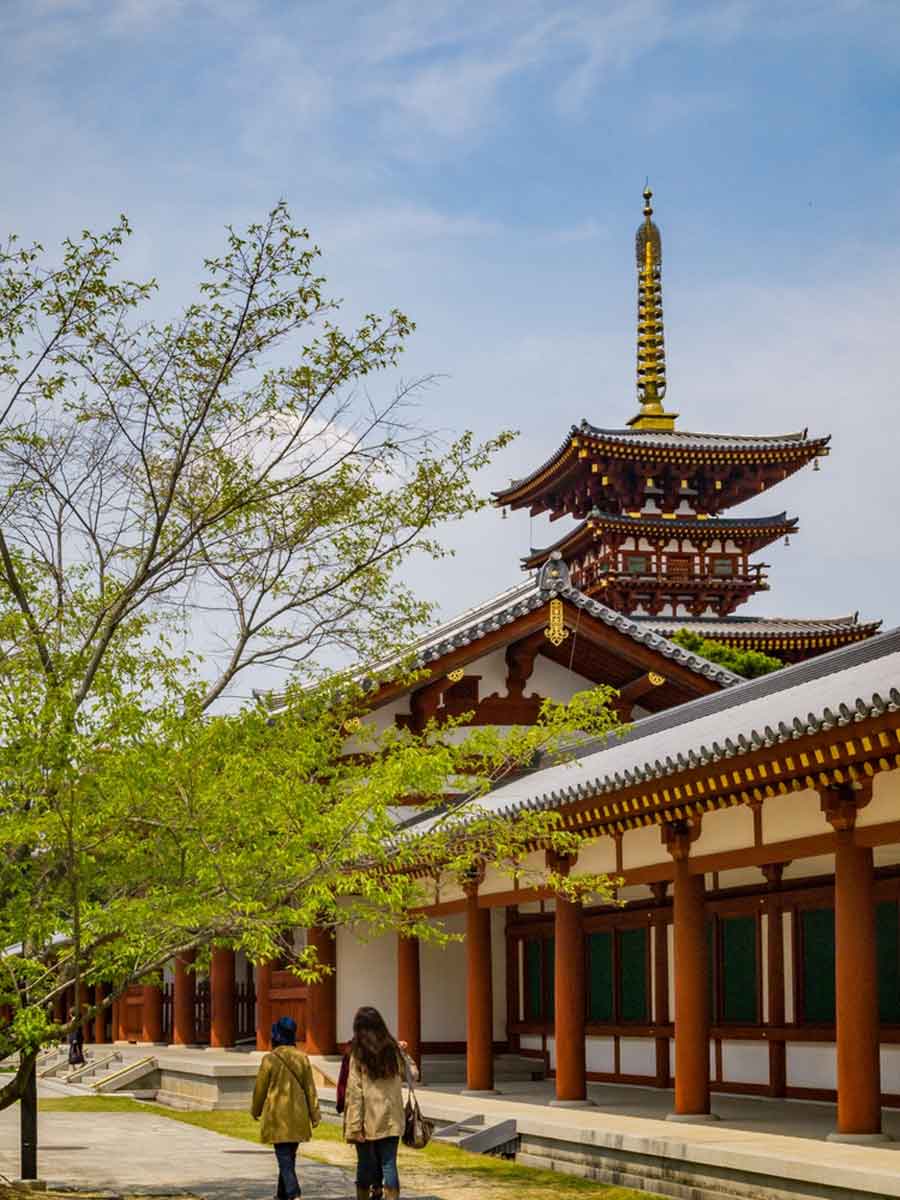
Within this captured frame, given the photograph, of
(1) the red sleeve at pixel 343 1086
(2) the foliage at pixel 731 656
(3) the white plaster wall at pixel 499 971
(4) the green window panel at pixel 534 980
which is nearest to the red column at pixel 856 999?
(1) the red sleeve at pixel 343 1086

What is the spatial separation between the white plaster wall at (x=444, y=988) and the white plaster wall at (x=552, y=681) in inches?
155

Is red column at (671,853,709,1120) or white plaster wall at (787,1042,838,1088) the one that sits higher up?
red column at (671,853,709,1120)

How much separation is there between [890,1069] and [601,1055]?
6.92 metres

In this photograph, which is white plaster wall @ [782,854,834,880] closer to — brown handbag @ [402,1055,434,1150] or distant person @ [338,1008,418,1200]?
brown handbag @ [402,1055,434,1150]

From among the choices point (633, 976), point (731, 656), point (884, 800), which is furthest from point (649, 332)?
point (884, 800)

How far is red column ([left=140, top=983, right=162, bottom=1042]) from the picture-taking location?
37.2 meters

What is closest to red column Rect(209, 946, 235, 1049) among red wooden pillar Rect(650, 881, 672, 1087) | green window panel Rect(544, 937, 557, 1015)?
green window panel Rect(544, 937, 557, 1015)

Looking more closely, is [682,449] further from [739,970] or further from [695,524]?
[739,970]

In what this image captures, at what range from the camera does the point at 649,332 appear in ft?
189

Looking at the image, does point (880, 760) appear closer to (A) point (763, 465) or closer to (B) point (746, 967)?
(B) point (746, 967)

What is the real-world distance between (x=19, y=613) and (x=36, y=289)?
2706mm

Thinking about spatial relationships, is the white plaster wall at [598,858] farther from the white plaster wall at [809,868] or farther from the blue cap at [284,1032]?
the blue cap at [284,1032]

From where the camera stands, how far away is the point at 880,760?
1445 cm

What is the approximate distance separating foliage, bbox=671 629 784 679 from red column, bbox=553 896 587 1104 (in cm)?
2393
